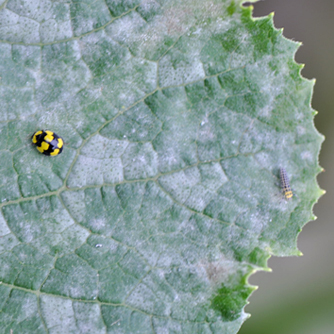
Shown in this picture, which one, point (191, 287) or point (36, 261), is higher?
point (36, 261)

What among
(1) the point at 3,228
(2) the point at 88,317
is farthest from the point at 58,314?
(1) the point at 3,228

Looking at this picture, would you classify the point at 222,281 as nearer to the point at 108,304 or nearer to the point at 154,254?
the point at 154,254

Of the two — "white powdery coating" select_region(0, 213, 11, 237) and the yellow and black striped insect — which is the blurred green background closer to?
the yellow and black striped insect

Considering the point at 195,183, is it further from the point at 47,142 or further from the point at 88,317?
the point at 88,317

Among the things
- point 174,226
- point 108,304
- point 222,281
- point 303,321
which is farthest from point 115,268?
point 303,321

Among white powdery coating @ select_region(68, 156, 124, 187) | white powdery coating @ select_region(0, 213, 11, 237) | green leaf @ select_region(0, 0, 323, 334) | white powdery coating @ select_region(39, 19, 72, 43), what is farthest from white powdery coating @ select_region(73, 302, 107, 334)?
white powdery coating @ select_region(39, 19, 72, 43)
